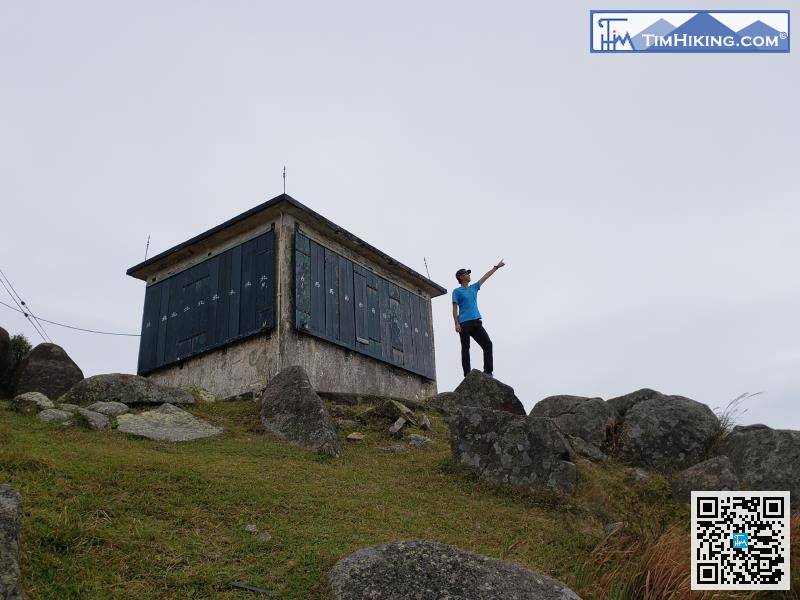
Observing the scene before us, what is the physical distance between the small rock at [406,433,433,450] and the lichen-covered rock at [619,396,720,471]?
2917mm

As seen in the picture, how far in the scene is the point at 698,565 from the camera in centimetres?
619

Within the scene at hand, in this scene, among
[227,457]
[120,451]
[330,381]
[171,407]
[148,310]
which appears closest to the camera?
[120,451]

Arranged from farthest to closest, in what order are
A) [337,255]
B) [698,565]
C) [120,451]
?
[337,255]
[120,451]
[698,565]

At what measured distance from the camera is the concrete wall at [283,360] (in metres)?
13.6

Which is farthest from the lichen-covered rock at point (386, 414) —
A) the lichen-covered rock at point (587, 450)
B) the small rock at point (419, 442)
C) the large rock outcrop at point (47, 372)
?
the large rock outcrop at point (47, 372)

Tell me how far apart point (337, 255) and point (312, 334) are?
2456mm

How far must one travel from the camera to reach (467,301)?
13516 millimetres

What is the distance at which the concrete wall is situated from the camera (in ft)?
44.5

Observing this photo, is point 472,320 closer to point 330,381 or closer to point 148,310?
point 330,381

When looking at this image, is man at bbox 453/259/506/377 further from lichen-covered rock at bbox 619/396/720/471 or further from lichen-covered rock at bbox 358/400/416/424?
lichen-covered rock at bbox 619/396/720/471

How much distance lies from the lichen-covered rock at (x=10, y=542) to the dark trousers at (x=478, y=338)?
962 cm

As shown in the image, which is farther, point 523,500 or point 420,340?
point 420,340

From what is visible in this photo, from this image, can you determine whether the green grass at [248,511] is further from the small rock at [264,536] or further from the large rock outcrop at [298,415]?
the large rock outcrop at [298,415]

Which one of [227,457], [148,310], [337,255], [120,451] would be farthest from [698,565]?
[148,310]
